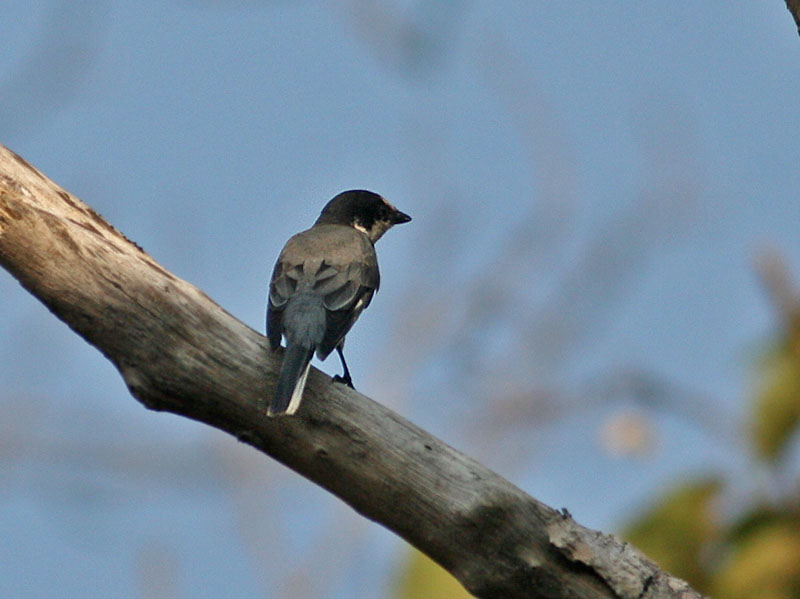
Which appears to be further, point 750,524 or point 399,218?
point 399,218

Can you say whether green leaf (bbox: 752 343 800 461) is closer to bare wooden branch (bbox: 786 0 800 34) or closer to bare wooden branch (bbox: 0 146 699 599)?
bare wooden branch (bbox: 0 146 699 599)

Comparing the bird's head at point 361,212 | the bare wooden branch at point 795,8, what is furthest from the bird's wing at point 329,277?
the bare wooden branch at point 795,8

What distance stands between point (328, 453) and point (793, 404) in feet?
6.47

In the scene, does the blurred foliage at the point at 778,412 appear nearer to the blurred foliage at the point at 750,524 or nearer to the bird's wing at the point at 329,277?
the blurred foliage at the point at 750,524

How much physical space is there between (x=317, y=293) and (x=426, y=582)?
57.0 inches

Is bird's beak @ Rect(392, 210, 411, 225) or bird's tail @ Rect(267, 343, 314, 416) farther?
bird's beak @ Rect(392, 210, 411, 225)

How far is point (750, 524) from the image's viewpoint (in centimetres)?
451

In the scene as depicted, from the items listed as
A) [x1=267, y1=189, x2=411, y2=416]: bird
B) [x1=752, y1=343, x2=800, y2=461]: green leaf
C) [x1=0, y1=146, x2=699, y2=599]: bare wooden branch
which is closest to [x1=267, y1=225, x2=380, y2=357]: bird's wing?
[x1=267, y1=189, x2=411, y2=416]: bird

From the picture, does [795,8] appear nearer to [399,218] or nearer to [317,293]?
[317,293]

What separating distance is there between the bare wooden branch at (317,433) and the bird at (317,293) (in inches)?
7.4

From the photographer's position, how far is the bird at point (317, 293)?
14.7 ft

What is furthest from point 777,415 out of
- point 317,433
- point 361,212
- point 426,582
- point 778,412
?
point 361,212

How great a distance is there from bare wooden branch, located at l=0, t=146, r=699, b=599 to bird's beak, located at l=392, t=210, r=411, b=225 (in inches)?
125

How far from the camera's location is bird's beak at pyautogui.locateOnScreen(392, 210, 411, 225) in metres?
7.00
